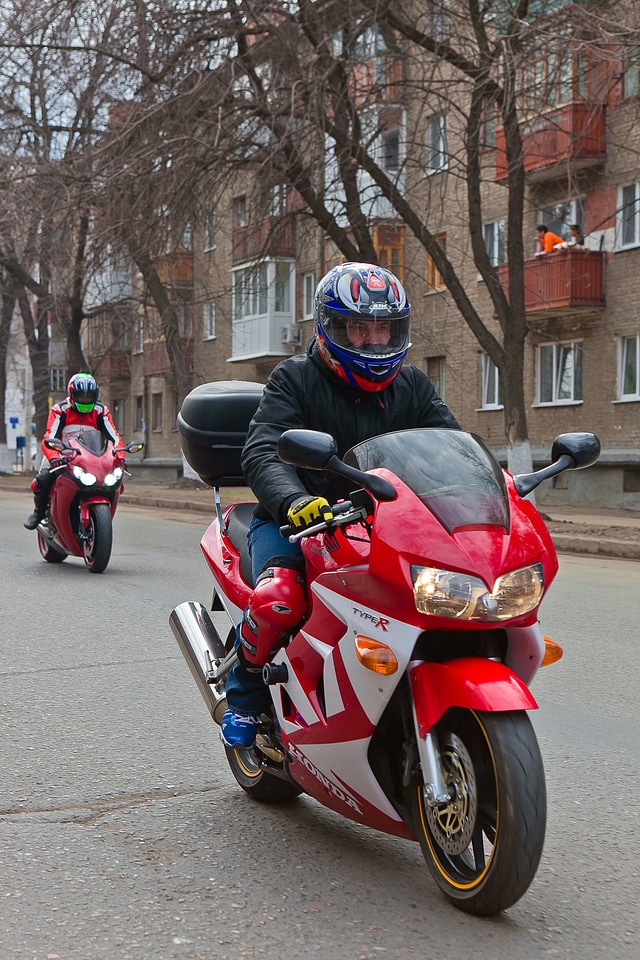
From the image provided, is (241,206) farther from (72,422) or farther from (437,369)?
(437,369)

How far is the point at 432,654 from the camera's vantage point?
11.1 ft

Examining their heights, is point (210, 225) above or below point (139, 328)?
above

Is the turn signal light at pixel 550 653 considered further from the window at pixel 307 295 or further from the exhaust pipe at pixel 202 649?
the window at pixel 307 295

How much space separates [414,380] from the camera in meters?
4.33

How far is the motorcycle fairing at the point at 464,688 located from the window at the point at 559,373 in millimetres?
25565

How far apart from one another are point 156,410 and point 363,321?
158ft

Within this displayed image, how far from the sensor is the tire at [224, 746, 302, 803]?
4.38 metres

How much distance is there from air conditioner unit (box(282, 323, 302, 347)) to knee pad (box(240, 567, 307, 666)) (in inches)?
1448

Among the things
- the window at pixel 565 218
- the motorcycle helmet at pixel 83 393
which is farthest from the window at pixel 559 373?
the motorcycle helmet at pixel 83 393

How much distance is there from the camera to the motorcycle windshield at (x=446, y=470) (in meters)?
3.32

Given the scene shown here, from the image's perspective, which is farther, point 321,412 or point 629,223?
point 629,223

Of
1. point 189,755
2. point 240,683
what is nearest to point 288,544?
point 240,683

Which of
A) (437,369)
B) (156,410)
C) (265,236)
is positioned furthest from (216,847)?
(156,410)

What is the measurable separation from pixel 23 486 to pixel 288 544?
3241 cm
